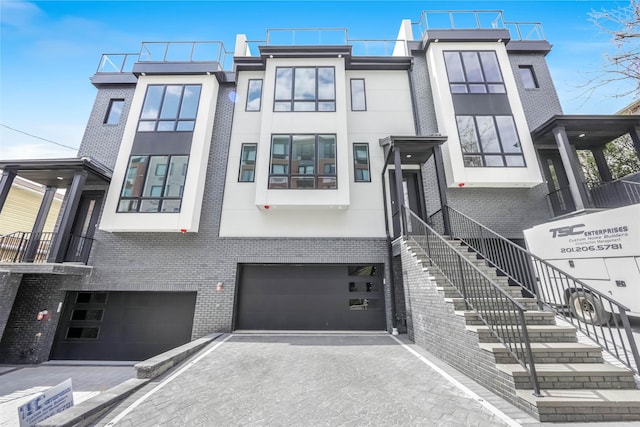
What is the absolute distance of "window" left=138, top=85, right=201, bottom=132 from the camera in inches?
372

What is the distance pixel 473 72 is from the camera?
32.2ft

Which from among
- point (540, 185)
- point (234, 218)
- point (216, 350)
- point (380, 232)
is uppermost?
point (540, 185)

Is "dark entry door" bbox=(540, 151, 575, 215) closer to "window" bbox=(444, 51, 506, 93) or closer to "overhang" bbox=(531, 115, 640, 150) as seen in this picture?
"overhang" bbox=(531, 115, 640, 150)

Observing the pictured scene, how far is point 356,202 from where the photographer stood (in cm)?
879

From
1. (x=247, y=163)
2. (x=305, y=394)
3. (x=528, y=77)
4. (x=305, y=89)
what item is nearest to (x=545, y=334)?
(x=305, y=394)

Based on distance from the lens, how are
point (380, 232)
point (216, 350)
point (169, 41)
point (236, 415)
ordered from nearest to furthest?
point (236, 415)
point (216, 350)
point (380, 232)
point (169, 41)

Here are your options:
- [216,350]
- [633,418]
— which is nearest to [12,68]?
[216,350]

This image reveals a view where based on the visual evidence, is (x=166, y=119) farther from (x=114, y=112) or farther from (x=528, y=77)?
(x=528, y=77)

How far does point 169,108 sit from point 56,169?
14.0 ft

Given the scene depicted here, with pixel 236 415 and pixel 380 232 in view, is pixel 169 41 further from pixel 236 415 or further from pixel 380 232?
pixel 236 415

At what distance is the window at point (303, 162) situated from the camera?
8445 millimetres

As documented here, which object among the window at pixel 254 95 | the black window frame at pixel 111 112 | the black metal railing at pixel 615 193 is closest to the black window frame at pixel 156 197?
the black window frame at pixel 111 112

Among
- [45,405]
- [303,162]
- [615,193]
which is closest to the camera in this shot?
[45,405]

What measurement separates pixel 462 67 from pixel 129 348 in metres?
16.4
